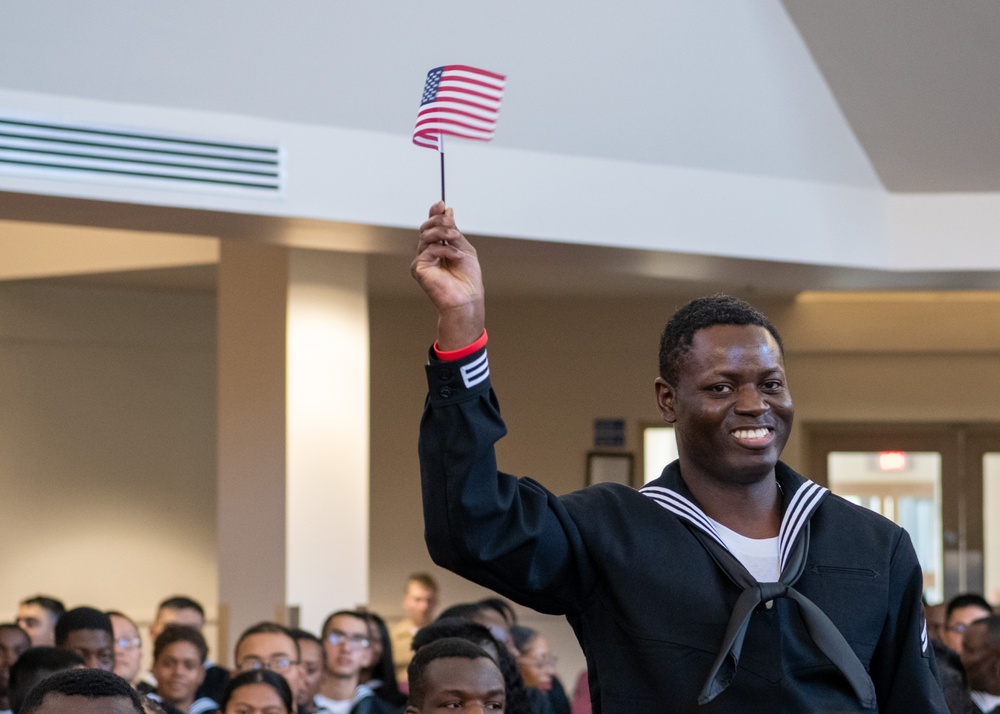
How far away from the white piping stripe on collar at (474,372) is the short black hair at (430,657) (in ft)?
5.46

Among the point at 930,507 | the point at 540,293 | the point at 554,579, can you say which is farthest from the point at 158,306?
the point at 554,579

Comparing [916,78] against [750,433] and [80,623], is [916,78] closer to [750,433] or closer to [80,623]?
[80,623]

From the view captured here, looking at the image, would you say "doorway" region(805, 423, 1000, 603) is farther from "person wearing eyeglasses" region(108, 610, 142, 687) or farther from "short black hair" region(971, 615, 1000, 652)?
"person wearing eyeglasses" region(108, 610, 142, 687)

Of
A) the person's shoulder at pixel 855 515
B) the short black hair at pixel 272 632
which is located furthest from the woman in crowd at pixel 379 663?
the person's shoulder at pixel 855 515

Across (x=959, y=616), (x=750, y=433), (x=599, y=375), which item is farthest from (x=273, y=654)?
(x=599, y=375)

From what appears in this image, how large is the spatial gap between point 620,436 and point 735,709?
9.08 meters

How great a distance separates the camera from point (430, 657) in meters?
3.26

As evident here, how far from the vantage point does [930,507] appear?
1077cm

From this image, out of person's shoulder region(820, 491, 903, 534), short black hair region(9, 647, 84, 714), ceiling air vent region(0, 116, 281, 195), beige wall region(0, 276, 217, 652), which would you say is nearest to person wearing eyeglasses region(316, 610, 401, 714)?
short black hair region(9, 647, 84, 714)

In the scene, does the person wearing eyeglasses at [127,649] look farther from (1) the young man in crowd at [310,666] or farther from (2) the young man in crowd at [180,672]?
(1) the young man in crowd at [310,666]

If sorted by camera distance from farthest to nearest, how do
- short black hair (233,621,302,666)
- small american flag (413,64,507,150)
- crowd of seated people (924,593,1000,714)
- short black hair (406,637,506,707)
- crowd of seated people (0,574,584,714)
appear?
short black hair (233,621,302,666) < crowd of seated people (924,593,1000,714) < crowd of seated people (0,574,584,714) < short black hair (406,637,506,707) < small american flag (413,64,507,150)

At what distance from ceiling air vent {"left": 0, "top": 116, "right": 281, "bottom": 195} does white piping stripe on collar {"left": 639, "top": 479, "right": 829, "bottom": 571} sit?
4.36 metres

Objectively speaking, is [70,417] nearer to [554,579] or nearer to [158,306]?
[158,306]

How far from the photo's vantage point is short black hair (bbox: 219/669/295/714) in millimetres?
4426
